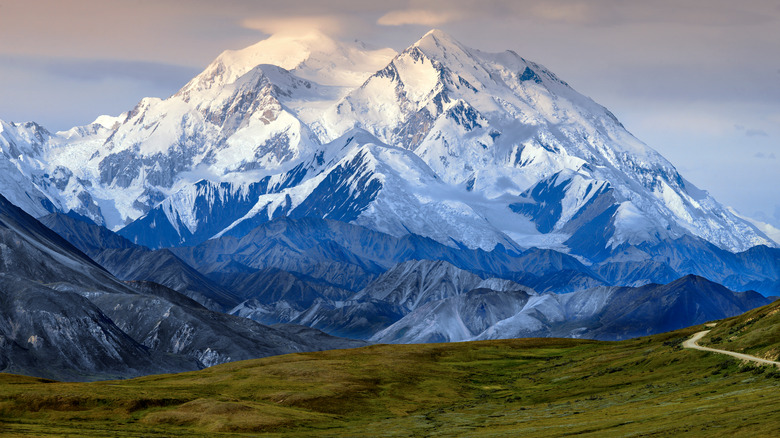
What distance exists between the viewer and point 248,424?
338 feet

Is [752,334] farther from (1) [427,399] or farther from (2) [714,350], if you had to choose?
(1) [427,399]

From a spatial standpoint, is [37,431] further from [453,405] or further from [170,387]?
[453,405]

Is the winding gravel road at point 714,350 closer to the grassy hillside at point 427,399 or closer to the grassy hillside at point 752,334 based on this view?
the grassy hillside at point 752,334

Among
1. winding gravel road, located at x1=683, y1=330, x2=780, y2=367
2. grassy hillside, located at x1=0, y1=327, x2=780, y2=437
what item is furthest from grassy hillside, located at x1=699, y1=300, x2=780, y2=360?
grassy hillside, located at x1=0, y1=327, x2=780, y2=437

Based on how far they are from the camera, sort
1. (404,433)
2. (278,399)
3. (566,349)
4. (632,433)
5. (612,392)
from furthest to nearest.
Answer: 1. (566,349)
2. (278,399)
3. (612,392)
4. (404,433)
5. (632,433)

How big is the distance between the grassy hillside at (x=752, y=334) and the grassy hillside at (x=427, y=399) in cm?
328

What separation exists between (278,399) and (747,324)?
2336 inches

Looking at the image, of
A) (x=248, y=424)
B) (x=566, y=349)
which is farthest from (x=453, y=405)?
(x=566, y=349)

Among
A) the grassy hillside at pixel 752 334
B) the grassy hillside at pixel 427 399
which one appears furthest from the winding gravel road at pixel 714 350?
the grassy hillside at pixel 427 399

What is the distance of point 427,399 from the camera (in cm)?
13038

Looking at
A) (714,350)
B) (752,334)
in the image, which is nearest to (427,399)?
(714,350)

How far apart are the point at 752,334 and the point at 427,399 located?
40259 millimetres

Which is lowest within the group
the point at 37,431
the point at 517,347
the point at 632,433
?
the point at 632,433

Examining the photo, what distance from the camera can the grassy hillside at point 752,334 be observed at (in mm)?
109975
